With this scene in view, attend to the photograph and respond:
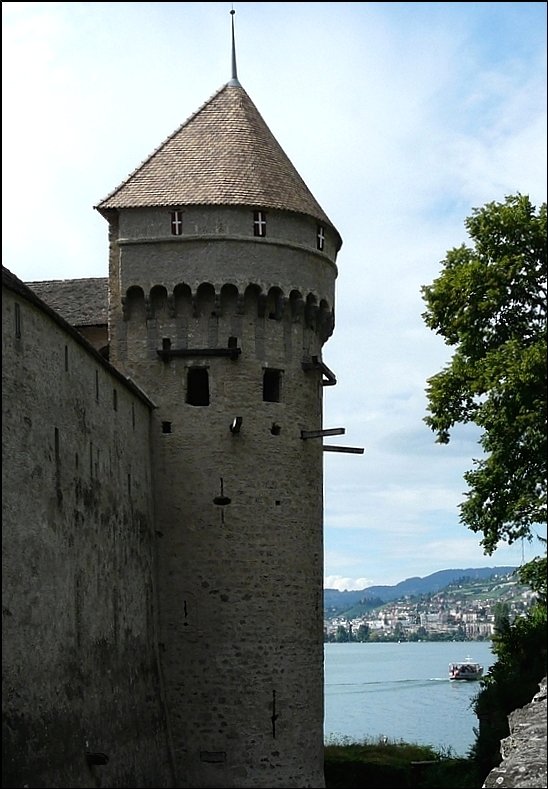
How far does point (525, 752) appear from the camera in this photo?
19.9m

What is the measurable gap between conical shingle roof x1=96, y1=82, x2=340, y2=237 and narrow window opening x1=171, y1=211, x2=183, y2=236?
0.24m

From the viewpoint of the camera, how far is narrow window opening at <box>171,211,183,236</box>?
28.5 m

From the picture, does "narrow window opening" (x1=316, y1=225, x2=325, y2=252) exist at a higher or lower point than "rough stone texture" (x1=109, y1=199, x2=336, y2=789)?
higher

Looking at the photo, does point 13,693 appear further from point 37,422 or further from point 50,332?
point 50,332

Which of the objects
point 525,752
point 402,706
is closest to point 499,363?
point 525,752

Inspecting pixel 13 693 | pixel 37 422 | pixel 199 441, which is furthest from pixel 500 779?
pixel 199 441

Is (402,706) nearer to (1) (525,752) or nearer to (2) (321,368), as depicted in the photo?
(2) (321,368)

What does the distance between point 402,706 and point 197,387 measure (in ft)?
187

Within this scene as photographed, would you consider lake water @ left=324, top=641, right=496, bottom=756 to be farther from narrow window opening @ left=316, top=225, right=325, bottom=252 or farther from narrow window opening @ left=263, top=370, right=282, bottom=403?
narrow window opening @ left=316, top=225, right=325, bottom=252

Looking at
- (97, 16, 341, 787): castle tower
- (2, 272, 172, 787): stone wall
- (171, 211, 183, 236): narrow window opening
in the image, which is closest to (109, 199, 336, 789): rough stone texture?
(97, 16, 341, 787): castle tower

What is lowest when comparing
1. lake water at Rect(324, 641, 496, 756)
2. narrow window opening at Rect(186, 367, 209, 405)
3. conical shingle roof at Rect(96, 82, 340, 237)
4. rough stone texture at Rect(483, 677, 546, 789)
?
lake water at Rect(324, 641, 496, 756)

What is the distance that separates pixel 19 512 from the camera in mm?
19031

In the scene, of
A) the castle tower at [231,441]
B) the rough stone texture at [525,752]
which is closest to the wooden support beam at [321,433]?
the castle tower at [231,441]

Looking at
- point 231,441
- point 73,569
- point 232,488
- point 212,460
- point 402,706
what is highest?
point 231,441
